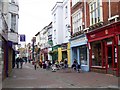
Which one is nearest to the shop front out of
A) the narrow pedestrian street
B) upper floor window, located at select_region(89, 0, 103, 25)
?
upper floor window, located at select_region(89, 0, 103, 25)

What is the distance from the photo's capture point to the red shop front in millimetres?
24078

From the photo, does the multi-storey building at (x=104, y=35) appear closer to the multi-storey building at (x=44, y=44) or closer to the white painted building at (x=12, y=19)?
the white painted building at (x=12, y=19)

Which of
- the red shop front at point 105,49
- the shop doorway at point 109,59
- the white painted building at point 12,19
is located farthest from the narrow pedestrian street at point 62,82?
the white painted building at point 12,19

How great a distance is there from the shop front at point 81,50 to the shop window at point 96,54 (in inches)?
72.8

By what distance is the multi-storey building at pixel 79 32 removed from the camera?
33688 mm

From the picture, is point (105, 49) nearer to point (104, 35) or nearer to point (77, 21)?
point (104, 35)

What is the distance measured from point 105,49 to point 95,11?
494cm

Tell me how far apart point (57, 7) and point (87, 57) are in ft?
66.0

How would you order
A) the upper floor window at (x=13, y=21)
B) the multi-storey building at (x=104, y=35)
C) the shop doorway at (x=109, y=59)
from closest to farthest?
the multi-storey building at (x=104, y=35) < the shop doorway at (x=109, y=59) < the upper floor window at (x=13, y=21)

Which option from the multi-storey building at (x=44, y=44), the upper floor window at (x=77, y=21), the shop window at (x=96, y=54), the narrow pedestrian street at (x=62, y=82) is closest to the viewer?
the narrow pedestrian street at (x=62, y=82)

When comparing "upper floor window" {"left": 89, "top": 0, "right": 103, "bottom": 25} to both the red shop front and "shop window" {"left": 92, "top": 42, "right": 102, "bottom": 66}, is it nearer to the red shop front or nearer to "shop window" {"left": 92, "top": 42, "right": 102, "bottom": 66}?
the red shop front

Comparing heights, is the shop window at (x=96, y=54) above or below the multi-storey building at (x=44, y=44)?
below

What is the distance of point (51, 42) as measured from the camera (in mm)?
59344

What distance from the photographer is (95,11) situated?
30.0m
